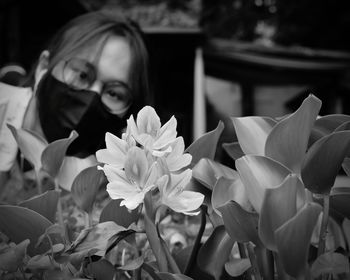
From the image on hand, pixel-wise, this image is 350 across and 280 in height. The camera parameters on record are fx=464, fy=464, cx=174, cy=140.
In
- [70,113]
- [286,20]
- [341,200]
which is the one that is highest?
[341,200]

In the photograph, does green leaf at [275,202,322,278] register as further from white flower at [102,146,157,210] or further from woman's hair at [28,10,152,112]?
woman's hair at [28,10,152,112]

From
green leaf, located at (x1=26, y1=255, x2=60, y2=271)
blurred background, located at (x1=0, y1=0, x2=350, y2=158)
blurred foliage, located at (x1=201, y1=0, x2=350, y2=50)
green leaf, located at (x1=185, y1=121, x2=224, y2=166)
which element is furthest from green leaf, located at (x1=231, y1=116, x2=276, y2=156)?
blurred foliage, located at (x1=201, y1=0, x2=350, y2=50)

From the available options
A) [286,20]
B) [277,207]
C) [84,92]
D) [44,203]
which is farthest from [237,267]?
[286,20]

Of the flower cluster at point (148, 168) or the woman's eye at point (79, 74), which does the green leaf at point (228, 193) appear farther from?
the woman's eye at point (79, 74)

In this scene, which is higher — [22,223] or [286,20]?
[22,223]

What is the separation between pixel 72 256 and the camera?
0.48m

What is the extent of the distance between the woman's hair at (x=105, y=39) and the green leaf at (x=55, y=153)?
509 mm

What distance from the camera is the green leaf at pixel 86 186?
0.58m

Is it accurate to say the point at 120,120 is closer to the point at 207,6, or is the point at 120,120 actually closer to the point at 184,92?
the point at 184,92

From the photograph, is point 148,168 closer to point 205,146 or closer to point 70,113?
point 205,146

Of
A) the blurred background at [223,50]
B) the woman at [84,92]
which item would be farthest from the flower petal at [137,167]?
the blurred background at [223,50]

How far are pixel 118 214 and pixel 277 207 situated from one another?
205 mm

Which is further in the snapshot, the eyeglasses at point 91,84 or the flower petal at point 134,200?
the eyeglasses at point 91,84

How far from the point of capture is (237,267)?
20.3 inches
